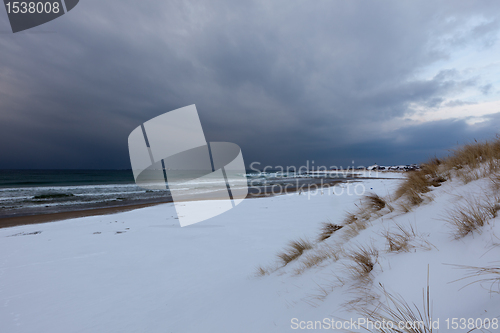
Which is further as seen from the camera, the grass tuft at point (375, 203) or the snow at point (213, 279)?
the grass tuft at point (375, 203)

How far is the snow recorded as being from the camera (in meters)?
1.34

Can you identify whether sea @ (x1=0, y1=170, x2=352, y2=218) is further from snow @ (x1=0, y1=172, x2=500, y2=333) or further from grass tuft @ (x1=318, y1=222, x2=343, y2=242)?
grass tuft @ (x1=318, y1=222, x2=343, y2=242)

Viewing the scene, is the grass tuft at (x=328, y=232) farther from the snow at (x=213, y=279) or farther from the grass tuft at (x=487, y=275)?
the grass tuft at (x=487, y=275)

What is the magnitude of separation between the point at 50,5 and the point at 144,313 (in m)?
14.0

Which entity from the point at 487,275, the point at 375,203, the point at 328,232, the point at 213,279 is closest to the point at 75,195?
the point at 213,279

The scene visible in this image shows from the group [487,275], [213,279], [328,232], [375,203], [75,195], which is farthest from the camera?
[75,195]

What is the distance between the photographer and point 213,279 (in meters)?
3.50

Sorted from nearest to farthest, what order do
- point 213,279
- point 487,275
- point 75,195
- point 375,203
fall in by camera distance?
1. point 487,275
2. point 213,279
3. point 375,203
4. point 75,195

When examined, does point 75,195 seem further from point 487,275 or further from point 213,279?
point 487,275

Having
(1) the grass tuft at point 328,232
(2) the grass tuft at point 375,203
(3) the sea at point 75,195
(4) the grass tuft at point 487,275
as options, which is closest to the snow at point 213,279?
(4) the grass tuft at point 487,275

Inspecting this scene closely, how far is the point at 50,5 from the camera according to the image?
923 cm

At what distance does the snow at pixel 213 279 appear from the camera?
134 centimetres

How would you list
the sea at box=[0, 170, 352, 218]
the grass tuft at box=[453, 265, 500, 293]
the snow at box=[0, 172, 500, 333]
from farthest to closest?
1. the sea at box=[0, 170, 352, 218]
2. the snow at box=[0, 172, 500, 333]
3. the grass tuft at box=[453, 265, 500, 293]

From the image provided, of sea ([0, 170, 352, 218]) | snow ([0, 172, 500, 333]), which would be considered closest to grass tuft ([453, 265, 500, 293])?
snow ([0, 172, 500, 333])
